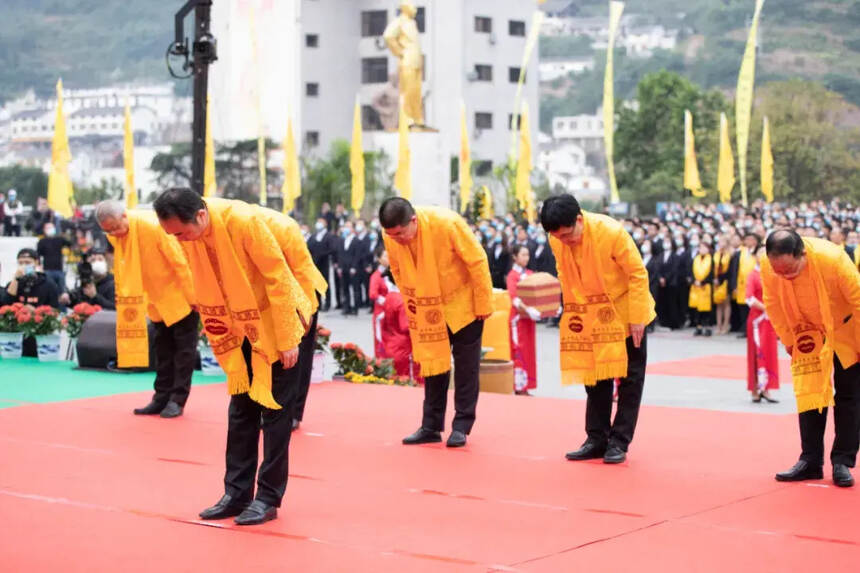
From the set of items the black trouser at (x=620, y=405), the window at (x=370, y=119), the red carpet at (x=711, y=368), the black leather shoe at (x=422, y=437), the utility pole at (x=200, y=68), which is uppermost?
the window at (x=370, y=119)

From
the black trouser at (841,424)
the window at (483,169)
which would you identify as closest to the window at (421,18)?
the window at (483,169)

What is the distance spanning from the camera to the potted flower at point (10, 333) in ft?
45.7

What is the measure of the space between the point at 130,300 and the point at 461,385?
2859mm

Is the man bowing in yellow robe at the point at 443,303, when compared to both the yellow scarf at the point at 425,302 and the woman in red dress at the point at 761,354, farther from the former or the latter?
the woman in red dress at the point at 761,354

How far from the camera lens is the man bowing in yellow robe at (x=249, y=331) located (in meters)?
5.93

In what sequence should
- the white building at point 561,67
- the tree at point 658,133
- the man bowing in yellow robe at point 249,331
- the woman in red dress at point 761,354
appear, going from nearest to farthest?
the man bowing in yellow robe at point 249,331
the woman in red dress at point 761,354
the tree at point 658,133
the white building at point 561,67

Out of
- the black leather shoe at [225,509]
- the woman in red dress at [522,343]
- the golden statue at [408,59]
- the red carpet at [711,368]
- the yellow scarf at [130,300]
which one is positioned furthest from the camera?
the golden statue at [408,59]

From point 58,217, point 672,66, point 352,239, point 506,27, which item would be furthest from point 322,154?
point 672,66

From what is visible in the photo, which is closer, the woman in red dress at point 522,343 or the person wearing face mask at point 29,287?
the woman in red dress at point 522,343

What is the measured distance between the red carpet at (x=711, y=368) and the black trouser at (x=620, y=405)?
6.93m

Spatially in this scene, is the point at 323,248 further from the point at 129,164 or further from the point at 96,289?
the point at 96,289

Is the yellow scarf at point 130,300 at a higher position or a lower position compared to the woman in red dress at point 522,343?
higher

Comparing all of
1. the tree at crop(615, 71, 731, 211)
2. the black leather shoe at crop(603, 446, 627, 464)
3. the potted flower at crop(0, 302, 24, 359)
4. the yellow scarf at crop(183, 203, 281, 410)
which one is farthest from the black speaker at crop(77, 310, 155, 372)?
the tree at crop(615, 71, 731, 211)

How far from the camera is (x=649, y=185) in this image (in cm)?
7238
